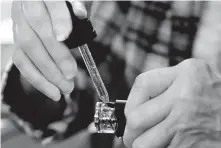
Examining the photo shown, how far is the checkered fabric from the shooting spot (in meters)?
0.48

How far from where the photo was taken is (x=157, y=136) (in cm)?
31

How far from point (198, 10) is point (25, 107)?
0.27 meters

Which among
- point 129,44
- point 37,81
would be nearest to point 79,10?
point 37,81

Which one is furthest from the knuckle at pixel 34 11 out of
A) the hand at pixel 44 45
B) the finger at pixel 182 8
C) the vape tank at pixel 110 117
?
the finger at pixel 182 8

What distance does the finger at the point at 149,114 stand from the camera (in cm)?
31

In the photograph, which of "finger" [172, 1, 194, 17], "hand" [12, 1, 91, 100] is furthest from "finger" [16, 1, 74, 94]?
"finger" [172, 1, 194, 17]

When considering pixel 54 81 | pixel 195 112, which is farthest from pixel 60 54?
pixel 195 112

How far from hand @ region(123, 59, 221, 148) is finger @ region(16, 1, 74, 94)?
0.08 meters

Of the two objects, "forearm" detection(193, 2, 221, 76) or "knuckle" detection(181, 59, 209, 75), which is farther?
"forearm" detection(193, 2, 221, 76)

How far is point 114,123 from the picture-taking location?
0.33 meters

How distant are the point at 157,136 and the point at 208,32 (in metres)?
0.22

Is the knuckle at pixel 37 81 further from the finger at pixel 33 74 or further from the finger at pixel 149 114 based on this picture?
the finger at pixel 149 114

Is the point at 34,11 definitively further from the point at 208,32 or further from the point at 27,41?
the point at 208,32

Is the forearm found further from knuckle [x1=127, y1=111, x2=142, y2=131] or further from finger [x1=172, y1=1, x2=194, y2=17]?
knuckle [x1=127, y1=111, x2=142, y2=131]
